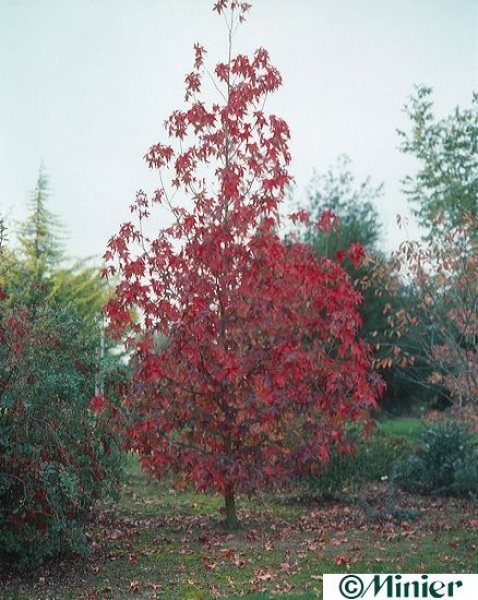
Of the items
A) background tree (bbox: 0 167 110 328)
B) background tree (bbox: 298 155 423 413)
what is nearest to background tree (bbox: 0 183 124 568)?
background tree (bbox: 298 155 423 413)

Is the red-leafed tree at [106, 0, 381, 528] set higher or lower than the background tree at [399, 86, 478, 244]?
lower

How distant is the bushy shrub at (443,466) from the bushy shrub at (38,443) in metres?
5.03

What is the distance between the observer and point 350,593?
5.30 metres

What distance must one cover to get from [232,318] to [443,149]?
1848cm

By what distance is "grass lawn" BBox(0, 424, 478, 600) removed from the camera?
19.1ft

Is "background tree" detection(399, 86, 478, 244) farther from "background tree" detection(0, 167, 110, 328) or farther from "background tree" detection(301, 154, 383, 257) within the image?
"background tree" detection(0, 167, 110, 328)

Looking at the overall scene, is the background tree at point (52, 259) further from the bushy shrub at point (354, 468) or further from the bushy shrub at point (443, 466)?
the bushy shrub at point (443, 466)

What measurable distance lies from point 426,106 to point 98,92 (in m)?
12.7

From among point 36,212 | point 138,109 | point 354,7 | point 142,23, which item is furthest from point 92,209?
point 36,212

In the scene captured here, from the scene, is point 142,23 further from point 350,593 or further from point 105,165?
point 350,593

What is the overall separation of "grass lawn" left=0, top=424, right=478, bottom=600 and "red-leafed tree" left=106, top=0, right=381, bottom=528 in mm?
603

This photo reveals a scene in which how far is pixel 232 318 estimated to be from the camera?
288 inches

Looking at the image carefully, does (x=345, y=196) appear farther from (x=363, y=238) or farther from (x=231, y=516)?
(x=231, y=516)

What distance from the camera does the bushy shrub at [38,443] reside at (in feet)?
19.2
